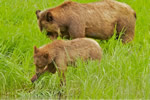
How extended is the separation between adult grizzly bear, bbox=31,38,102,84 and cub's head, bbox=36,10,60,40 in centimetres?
101

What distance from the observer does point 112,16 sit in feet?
28.7

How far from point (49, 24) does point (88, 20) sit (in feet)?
2.90

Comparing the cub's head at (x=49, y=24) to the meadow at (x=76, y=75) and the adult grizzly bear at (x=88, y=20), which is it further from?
the meadow at (x=76, y=75)

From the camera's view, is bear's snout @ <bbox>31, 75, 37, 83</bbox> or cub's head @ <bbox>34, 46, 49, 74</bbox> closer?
cub's head @ <bbox>34, 46, 49, 74</bbox>

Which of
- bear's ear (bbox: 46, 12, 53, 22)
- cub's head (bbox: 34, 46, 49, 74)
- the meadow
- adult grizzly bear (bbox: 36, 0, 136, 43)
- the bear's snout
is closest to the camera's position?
the meadow

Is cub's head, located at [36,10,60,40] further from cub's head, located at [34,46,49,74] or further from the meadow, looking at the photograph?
Result: cub's head, located at [34,46,49,74]

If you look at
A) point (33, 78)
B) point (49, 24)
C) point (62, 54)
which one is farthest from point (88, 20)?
point (33, 78)

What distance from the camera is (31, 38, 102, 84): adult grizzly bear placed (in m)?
6.55

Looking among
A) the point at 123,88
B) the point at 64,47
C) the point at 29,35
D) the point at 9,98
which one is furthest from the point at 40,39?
the point at 123,88

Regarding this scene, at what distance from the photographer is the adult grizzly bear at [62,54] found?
655 centimetres

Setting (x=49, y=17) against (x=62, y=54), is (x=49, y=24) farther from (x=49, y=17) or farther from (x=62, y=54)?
(x=62, y=54)

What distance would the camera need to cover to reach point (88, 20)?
27.3 ft

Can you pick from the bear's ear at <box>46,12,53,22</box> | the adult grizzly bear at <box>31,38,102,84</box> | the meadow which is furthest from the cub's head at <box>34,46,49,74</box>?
the bear's ear at <box>46,12,53,22</box>

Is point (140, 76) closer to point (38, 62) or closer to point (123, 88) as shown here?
point (123, 88)
